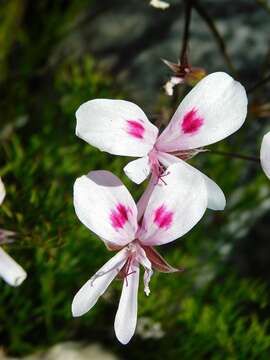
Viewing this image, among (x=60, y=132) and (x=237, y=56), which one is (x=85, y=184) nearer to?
(x=60, y=132)

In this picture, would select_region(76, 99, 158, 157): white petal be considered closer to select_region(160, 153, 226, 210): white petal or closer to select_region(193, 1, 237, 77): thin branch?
select_region(160, 153, 226, 210): white petal

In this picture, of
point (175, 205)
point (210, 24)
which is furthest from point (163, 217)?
point (210, 24)

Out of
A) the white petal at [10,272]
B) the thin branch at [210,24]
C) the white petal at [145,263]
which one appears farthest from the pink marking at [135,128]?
the thin branch at [210,24]

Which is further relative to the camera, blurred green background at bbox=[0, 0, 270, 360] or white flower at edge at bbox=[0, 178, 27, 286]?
blurred green background at bbox=[0, 0, 270, 360]

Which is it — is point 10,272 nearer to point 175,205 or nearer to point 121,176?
point 175,205

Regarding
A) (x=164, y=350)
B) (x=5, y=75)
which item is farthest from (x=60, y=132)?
(x=164, y=350)

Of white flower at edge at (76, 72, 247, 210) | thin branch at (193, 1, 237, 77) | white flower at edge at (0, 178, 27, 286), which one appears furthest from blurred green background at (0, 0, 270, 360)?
white flower at edge at (0, 178, 27, 286)

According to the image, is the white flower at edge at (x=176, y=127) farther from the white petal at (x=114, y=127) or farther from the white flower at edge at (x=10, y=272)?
the white flower at edge at (x=10, y=272)
